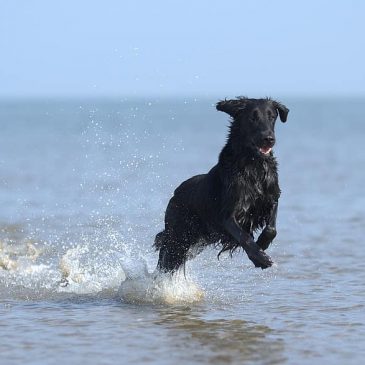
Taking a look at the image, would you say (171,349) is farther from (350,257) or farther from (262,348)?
(350,257)

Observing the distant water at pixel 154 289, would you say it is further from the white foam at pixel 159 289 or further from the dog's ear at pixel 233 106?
the dog's ear at pixel 233 106

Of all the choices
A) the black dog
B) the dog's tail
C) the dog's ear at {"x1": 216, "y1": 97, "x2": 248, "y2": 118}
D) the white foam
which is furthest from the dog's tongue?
the white foam

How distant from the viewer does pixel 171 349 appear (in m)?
6.91

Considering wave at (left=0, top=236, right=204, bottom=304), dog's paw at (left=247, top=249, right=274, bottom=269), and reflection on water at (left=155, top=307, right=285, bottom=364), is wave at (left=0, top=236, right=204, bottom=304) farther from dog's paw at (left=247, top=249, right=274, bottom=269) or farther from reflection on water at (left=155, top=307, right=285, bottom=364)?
dog's paw at (left=247, top=249, right=274, bottom=269)

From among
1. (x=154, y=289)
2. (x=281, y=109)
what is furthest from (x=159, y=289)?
(x=281, y=109)

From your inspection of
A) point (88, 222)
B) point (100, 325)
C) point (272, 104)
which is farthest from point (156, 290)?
point (88, 222)

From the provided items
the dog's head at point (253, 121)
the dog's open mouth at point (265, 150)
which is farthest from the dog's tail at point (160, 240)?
the dog's open mouth at point (265, 150)

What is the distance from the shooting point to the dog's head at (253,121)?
26.5 feet

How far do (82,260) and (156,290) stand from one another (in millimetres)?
2105

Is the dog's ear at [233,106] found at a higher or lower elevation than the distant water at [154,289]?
higher

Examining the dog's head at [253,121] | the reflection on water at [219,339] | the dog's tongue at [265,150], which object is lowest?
the reflection on water at [219,339]

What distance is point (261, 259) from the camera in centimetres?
794

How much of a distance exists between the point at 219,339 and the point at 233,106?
7.20 feet

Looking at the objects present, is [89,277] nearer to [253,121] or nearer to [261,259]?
[261,259]
